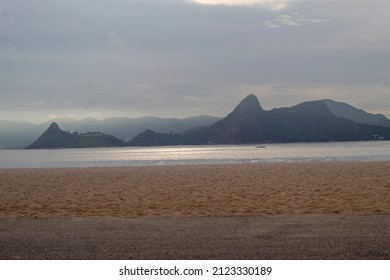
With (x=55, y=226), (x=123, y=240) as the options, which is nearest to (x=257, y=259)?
(x=123, y=240)

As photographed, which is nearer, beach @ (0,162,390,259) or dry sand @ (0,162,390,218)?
beach @ (0,162,390,259)

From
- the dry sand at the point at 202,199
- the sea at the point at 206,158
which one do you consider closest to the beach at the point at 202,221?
the dry sand at the point at 202,199

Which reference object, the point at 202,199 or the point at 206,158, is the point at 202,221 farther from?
the point at 206,158

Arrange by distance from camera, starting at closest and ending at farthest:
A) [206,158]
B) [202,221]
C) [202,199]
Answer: [202,221] < [202,199] < [206,158]

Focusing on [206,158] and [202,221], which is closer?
[202,221]

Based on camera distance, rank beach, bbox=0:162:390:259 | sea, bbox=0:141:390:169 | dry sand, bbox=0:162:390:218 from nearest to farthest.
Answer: beach, bbox=0:162:390:259
dry sand, bbox=0:162:390:218
sea, bbox=0:141:390:169

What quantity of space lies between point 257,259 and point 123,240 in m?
2.57

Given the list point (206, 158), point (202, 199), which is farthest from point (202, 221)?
point (206, 158)

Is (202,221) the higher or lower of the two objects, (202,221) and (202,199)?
the higher

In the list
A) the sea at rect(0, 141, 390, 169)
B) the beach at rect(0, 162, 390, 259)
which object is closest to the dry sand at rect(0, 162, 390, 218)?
the beach at rect(0, 162, 390, 259)

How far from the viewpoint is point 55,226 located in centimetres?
995

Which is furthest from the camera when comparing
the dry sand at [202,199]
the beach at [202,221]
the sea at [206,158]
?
the sea at [206,158]

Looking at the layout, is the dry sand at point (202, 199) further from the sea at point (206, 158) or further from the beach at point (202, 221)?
the sea at point (206, 158)

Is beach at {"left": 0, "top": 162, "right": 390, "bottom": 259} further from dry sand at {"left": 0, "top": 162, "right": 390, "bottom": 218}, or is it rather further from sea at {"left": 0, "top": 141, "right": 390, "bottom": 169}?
sea at {"left": 0, "top": 141, "right": 390, "bottom": 169}
